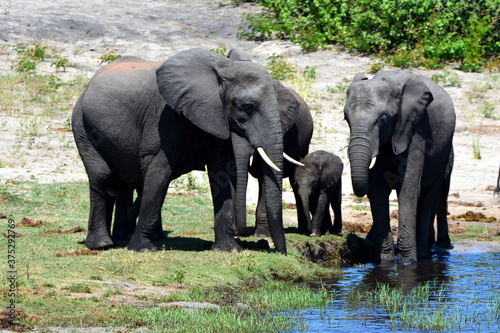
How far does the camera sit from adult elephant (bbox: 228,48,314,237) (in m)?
10.0

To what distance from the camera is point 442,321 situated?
8.12 metres

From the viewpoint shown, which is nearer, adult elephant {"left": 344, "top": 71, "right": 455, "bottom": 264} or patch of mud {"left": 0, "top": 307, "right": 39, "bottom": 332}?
patch of mud {"left": 0, "top": 307, "right": 39, "bottom": 332}

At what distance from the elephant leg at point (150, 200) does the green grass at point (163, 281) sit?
0.20 meters

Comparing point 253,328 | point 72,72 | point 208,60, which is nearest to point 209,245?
point 208,60

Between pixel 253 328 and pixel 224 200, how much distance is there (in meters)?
2.88

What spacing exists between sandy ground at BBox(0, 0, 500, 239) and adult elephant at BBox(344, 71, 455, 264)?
3.13m

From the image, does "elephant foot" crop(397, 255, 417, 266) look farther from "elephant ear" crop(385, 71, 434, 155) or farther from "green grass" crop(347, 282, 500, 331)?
"elephant ear" crop(385, 71, 434, 155)

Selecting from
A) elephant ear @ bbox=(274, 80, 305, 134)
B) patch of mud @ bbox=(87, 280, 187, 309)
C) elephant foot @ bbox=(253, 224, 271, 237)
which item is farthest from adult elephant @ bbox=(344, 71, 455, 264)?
patch of mud @ bbox=(87, 280, 187, 309)

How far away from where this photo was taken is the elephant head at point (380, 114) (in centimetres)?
1051

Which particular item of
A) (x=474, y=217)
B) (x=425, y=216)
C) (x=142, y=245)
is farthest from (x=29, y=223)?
(x=474, y=217)

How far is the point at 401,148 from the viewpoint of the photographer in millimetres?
11141

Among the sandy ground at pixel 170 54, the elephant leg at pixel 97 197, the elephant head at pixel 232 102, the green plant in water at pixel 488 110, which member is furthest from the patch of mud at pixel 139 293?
the green plant in water at pixel 488 110

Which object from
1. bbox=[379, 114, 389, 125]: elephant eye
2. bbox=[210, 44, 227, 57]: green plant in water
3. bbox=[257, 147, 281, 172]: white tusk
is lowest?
bbox=[210, 44, 227, 57]: green plant in water

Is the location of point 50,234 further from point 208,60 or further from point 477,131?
point 477,131
